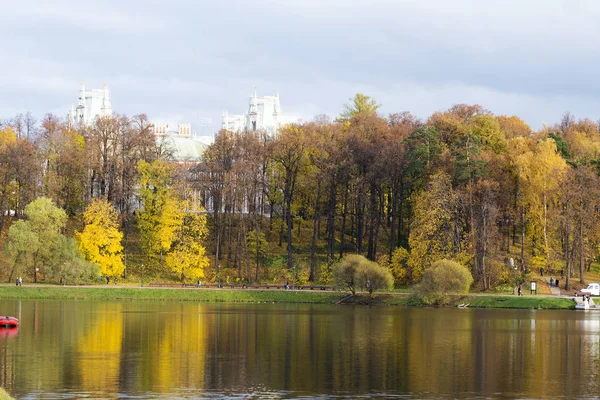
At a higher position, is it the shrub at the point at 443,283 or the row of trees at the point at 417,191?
the row of trees at the point at 417,191

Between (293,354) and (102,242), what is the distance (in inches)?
1849

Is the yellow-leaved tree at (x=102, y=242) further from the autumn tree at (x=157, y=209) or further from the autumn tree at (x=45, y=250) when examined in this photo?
the autumn tree at (x=157, y=209)

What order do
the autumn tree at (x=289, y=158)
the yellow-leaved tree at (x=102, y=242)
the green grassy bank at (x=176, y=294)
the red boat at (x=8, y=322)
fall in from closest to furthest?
1. the red boat at (x=8, y=322)
2. the green grassy bank at (x=176, y=294)
3. the yellow-leaved tree at (x=102, y=242)
4. the autumn tree at (x=289, y=158)

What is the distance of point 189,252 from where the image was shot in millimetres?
88312

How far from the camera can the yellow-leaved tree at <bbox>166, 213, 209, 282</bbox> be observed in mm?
87188

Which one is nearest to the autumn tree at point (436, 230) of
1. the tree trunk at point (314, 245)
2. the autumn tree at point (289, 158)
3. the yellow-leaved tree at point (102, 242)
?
the tree trunk at point (314, 245)

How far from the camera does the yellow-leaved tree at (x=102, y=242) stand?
281 feet

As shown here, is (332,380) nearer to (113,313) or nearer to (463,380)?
(463,380)

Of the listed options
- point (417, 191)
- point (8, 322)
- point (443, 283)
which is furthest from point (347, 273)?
point (8, 322)

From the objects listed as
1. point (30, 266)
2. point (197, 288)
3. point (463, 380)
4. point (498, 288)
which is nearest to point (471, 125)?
point (498, 288)

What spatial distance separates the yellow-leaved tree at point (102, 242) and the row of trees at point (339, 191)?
882mm

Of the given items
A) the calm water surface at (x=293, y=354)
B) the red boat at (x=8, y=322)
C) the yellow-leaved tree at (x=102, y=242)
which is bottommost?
the calm water surface at (x=293, y=354)

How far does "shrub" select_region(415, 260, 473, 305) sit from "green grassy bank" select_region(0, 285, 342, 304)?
27.7 ft

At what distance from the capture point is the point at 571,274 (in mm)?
86812
